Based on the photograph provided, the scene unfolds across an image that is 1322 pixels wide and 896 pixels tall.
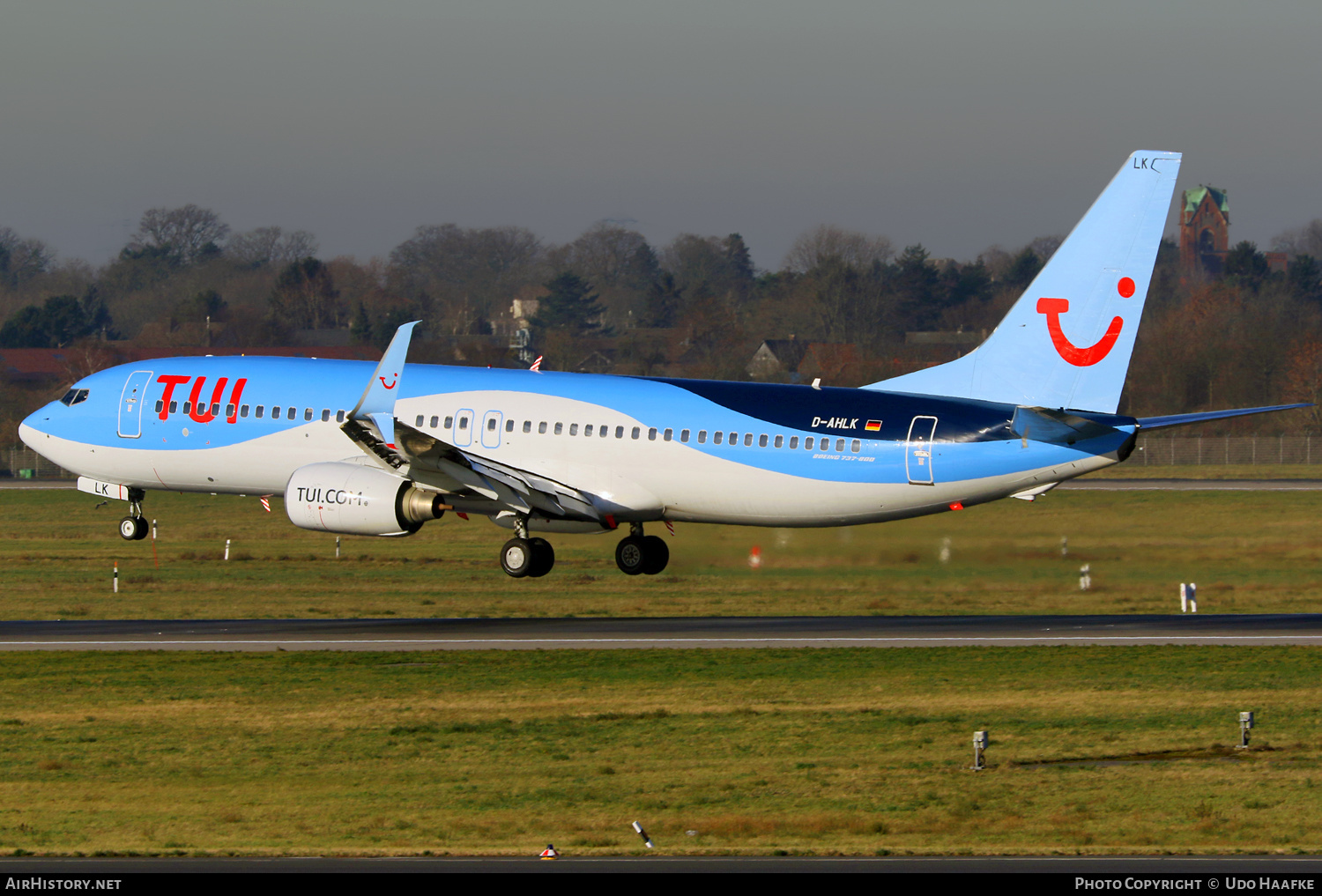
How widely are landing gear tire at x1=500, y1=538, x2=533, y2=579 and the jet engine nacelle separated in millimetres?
2490

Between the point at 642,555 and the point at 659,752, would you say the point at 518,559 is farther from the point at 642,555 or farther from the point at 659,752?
the point at 659,752

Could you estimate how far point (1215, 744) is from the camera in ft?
86.1

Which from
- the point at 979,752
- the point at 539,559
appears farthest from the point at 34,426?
the point at 979,752

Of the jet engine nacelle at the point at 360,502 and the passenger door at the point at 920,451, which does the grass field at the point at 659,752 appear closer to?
the passenger door at the point at 920,451

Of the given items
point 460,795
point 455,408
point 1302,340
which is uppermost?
point 1302,340

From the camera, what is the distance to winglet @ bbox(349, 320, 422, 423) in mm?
38750

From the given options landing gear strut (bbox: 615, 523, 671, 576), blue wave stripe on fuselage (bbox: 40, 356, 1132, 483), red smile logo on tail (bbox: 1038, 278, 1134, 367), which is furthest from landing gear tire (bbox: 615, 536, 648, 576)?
red smile logo on tail (bbox: 1038, 278, 1134, 367)

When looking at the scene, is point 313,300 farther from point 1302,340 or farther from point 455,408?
point 455,408

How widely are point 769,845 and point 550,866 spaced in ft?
9.73

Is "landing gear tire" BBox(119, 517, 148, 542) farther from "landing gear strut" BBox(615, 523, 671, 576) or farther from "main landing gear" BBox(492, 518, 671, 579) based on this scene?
"landing gear strut" BBox(615, 523, 671, 576)

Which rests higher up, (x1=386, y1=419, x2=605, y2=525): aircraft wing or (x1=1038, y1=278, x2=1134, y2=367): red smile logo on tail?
(x1=1038, y1=278, x2=1134, y2=367): red smile logo on tail

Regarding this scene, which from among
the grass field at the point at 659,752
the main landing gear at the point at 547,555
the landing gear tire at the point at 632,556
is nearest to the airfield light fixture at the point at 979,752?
the grass field at the point at 659,752

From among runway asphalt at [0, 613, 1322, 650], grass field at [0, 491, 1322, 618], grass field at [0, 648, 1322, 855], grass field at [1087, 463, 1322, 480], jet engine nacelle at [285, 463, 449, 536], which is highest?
grass field at [1087, 463, 1322, 480]
